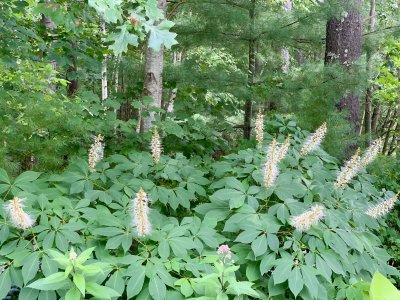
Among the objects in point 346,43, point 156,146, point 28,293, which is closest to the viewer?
point 28,293

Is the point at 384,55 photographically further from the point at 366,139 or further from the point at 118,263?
the point at 118,263

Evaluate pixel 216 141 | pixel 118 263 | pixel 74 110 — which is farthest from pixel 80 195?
pixel 216 141

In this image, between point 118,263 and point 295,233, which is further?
point 295,233

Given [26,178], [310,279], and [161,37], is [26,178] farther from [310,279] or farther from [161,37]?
[310,279]

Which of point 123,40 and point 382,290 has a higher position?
point 123,40

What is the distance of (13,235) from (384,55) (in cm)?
862

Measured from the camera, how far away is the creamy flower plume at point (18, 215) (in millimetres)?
1634

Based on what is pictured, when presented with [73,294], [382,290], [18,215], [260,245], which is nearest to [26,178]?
[18,215]

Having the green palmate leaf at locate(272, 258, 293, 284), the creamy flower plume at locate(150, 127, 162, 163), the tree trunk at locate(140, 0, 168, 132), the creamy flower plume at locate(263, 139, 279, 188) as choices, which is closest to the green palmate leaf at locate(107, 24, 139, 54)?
the creamy flower plume at locate(150, 127, 162, 163)

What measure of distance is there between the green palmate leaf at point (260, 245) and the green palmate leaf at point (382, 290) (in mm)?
656

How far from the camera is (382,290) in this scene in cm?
123

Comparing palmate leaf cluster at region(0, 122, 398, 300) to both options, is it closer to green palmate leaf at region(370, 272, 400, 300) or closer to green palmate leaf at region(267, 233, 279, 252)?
green palmate leaf at region(267, 233, 279, 252)

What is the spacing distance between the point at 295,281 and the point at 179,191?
96cm

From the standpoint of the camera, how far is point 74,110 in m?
3.12
